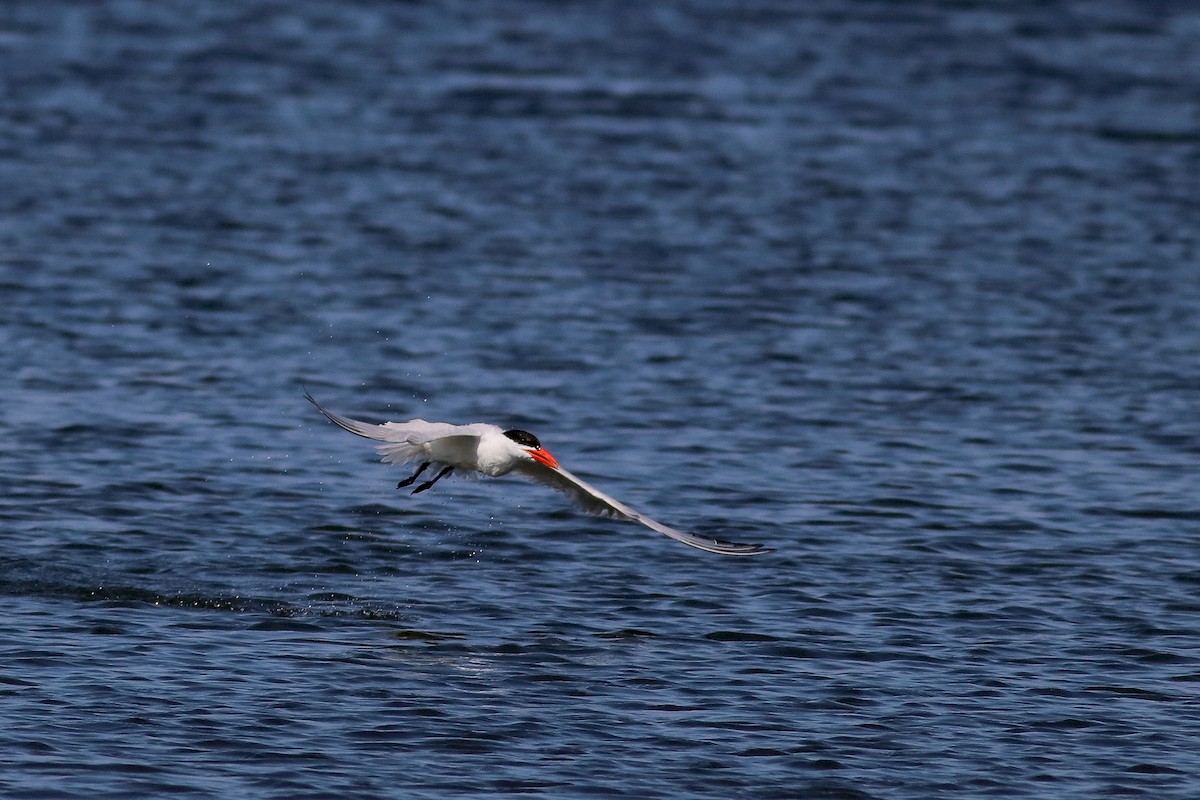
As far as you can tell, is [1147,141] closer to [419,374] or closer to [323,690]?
[419,374]

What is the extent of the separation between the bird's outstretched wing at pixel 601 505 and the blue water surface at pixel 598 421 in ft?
2.82

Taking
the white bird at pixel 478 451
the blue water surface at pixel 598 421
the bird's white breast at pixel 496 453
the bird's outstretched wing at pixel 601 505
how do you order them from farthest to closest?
the bird's white breast at pixel 496 453, the white bird at pixel 478 451, the bird's outstretched wing at pixel 601 505, the blue water surface at pixel 598 421

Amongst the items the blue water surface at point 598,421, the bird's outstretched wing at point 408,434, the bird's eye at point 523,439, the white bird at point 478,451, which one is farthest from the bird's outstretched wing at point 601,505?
the blue water surface at point 598,421

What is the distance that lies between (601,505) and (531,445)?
57 centimetres

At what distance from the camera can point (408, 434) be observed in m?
11.9

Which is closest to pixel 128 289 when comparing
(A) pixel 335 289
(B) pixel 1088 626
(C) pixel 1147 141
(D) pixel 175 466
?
(A) pixel 335 289

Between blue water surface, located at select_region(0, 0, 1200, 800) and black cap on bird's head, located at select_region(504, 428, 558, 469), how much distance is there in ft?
3.89

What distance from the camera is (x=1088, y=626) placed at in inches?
490

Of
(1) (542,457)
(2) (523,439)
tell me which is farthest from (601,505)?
(2) (523,439)

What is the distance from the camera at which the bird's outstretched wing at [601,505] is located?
10656 millimetres

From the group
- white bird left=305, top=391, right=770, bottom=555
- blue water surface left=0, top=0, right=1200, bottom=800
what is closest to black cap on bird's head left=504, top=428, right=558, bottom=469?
white bird left=305, top=391, right=770, bottom=555

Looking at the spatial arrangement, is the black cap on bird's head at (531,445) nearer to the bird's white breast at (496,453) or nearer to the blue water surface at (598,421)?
the bird's white breast at (496,453)

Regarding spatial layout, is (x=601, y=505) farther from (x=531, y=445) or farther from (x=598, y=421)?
(x=598, y=421)

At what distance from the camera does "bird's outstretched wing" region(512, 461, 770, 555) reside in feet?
35.0
